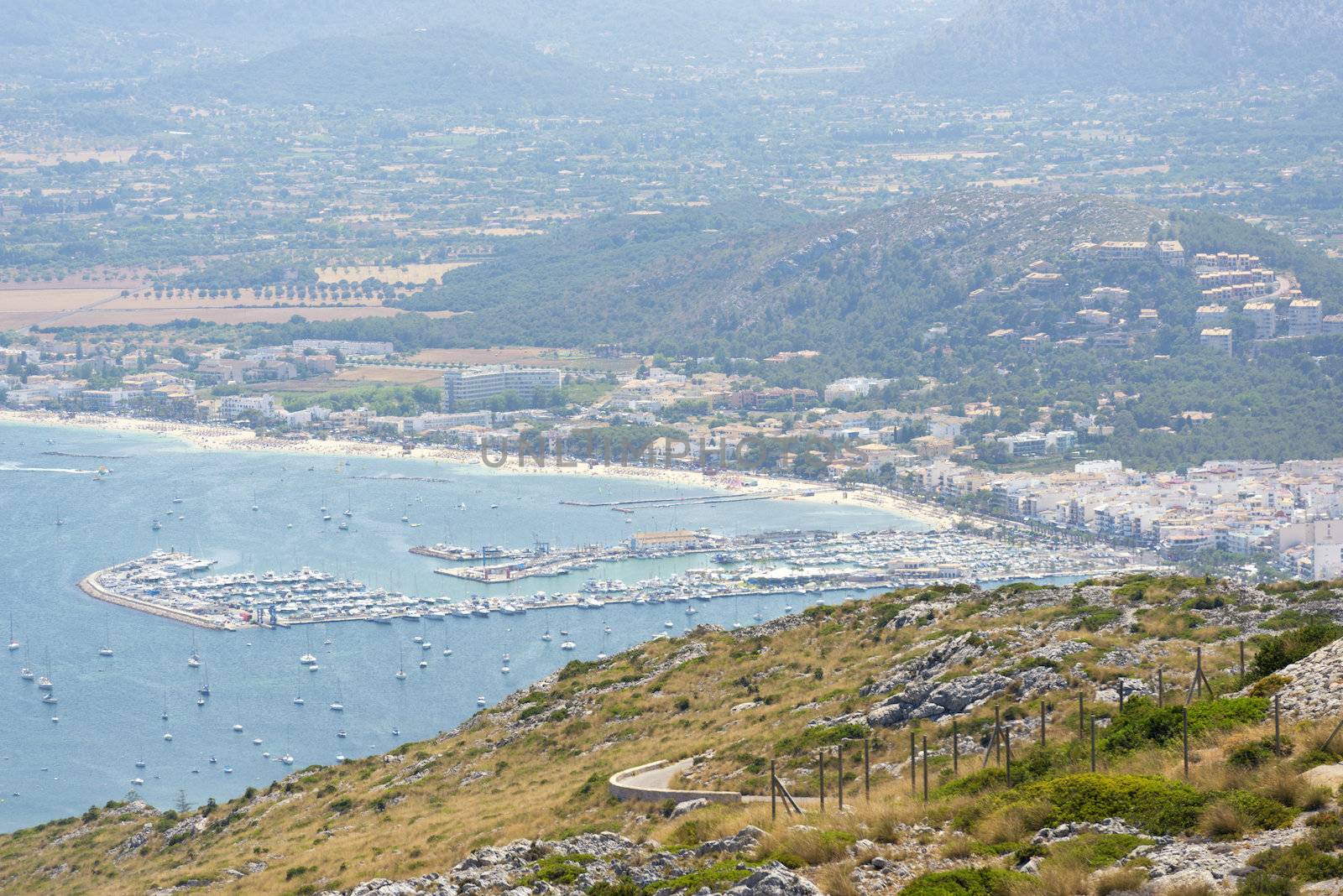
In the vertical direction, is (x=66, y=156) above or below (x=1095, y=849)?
above

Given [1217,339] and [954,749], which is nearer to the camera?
[954,749]

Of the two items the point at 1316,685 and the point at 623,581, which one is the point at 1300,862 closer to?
the point at 1316,685

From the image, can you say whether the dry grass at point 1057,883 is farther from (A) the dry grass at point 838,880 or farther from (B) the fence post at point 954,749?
(B) the fence post at point 954,749

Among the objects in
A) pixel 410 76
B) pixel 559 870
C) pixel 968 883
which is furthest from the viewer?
pixel 410 76

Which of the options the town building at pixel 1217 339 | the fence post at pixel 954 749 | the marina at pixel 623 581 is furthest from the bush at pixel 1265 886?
the town building at pixel 1217 339

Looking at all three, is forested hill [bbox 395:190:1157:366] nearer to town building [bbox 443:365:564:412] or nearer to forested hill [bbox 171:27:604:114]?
town building [bbox 443:365:564:412]

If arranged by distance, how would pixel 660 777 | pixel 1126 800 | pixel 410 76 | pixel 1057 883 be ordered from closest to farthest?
pixel 1057 883, pixel 1126 800, pixel 660 777, pixel 410 76

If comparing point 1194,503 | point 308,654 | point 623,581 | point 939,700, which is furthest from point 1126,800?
point 1194,503
